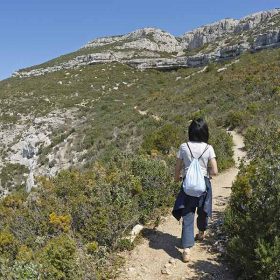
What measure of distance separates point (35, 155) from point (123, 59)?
4194 cm

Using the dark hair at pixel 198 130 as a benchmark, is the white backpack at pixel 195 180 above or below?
below

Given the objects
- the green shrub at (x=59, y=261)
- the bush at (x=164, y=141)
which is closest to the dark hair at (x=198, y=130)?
the green shrub at (x=59, y=261)

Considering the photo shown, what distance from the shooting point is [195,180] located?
5000mm

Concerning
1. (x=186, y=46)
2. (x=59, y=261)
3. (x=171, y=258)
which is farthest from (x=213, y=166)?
(x=186, y=46)

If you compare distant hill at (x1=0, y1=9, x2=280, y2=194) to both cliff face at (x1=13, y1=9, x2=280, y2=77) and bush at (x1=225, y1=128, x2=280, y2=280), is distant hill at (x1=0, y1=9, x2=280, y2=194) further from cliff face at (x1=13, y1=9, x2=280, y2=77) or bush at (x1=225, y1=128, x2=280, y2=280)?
bush at (x1=225, y1=128, x2=280, y2=280)

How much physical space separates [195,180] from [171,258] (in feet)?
4.03

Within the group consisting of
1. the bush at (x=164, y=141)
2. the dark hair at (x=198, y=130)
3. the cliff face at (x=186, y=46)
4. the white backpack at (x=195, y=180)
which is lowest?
the white backpack at (x=195, y=180)

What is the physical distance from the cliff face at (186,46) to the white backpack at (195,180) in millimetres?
47130

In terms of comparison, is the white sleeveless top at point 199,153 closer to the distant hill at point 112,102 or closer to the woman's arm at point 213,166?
the woman's arm at point 213,166

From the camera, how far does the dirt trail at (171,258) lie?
194 inches

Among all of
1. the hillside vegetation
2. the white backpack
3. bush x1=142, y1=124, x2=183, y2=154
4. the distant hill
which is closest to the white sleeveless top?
the white backpack

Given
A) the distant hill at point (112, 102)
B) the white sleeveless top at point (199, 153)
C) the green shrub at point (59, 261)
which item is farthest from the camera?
the distant hill at point (112, 102)

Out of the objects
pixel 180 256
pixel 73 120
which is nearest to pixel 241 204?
pixel 180 256

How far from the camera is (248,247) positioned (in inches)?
169
